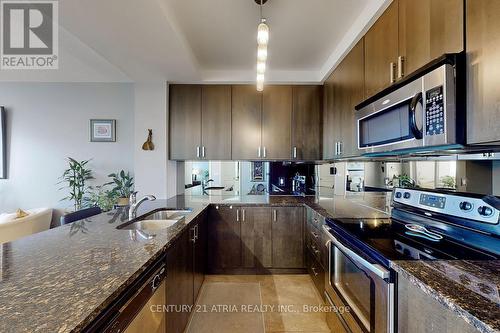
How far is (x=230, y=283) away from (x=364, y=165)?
1.89 metres

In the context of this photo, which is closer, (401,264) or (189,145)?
(401,264)

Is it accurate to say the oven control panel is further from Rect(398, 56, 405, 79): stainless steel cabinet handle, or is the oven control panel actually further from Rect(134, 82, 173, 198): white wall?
Rect(134, 82, 173, 198): white wall

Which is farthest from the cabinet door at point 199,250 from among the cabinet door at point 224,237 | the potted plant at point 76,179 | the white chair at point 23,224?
the white chair at point 23,224

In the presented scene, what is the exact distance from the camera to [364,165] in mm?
2580

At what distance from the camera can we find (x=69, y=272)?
0.94 m

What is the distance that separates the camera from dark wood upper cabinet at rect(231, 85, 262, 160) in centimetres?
320

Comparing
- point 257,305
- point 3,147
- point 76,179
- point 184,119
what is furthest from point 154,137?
point 3,147

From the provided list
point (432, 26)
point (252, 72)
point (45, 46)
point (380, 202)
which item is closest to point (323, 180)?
point (380, 202)

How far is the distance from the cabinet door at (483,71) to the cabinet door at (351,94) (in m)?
1.01

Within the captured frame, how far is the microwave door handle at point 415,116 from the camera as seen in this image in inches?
48.3

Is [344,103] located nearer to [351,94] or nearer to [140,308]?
[351,94]

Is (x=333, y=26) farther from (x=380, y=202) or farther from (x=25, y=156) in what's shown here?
(x=25, y=156)

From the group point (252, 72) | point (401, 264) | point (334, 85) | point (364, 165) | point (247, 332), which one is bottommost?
point (247, 332)

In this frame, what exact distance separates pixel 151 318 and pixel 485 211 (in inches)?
63.0
